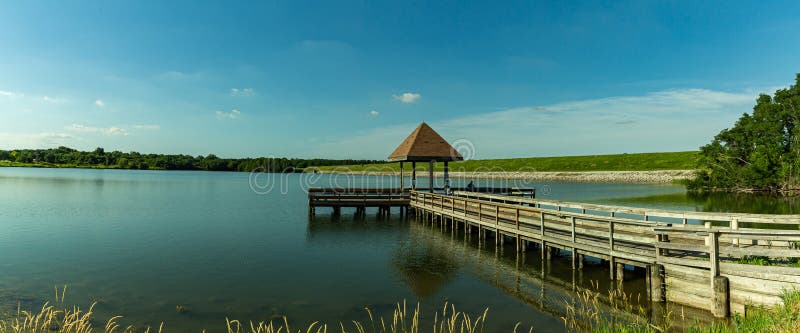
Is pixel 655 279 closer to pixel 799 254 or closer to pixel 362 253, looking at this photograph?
pixel 799 254

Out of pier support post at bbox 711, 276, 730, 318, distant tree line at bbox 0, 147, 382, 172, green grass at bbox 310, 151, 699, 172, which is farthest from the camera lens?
distant tree line at bbox 0, 147, 382, 172

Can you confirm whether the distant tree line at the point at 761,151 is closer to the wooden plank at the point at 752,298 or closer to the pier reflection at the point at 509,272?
the pier reflection at the point at 509,272

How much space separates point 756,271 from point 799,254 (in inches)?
31.0

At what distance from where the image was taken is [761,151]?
4775 centimetres

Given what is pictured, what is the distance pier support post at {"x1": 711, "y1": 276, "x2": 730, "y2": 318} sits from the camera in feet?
27.5

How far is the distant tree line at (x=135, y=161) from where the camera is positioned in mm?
158000

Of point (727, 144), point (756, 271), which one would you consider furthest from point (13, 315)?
point (727, 144)

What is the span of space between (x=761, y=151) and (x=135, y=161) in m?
177

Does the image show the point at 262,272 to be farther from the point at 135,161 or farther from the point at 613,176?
the point at 135,161

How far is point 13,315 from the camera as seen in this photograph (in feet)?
31.1

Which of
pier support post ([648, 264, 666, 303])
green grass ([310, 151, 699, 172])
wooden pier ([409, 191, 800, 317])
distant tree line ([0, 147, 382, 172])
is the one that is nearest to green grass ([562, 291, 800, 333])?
wooden pier ([409, 191, 800, 317])

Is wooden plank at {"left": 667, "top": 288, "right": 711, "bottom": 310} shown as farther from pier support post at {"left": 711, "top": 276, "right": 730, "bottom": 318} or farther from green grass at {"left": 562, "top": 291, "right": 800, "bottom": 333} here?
green grass at {"left": 562, "top": 291, "right": 800, "bottom": 333}

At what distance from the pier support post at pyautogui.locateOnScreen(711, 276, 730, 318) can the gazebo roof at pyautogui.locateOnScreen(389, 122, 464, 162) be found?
20041mm

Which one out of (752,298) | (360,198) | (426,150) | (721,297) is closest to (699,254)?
(721,297)
